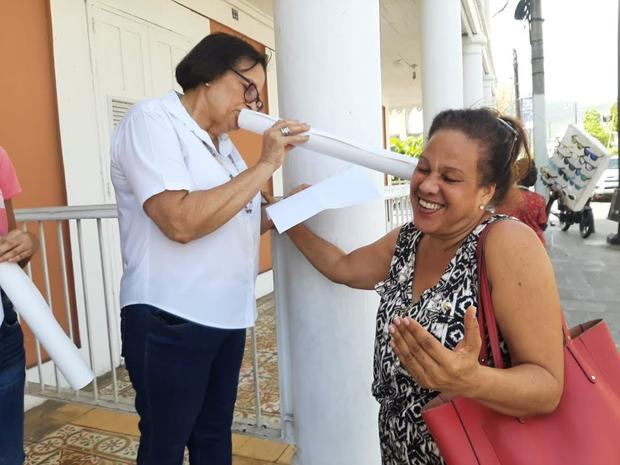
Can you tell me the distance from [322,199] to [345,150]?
0.18 m

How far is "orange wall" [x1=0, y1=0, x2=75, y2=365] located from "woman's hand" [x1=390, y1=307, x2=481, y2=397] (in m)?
3.03

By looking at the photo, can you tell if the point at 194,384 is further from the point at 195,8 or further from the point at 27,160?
the point at 195,8

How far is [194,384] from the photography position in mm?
1532

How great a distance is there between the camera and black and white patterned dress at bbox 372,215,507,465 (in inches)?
47.9

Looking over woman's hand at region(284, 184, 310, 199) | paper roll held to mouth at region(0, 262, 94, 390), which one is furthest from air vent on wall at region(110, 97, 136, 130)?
paper roll held to mouth at region(0, 262, 94, 390)

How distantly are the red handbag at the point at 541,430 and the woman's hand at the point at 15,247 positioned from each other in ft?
3.67

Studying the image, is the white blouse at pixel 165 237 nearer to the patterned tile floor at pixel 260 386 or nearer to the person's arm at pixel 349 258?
the person's arm at pixel 349 258

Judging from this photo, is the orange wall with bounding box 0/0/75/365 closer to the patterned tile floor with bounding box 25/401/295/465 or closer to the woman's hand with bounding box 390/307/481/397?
the patterned tile floor with bounding box 25/401/295/465

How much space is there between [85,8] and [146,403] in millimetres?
3287

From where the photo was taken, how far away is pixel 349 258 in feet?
5.86

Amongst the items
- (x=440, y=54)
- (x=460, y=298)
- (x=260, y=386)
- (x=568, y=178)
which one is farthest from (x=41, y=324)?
(x=568, y=178)

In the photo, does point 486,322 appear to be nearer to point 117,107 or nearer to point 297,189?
point 297,189

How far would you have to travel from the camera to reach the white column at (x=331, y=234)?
5.77 feet

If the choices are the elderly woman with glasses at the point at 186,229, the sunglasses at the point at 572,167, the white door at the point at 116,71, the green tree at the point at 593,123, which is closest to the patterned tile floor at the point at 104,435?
the white door at the point at 116,71
